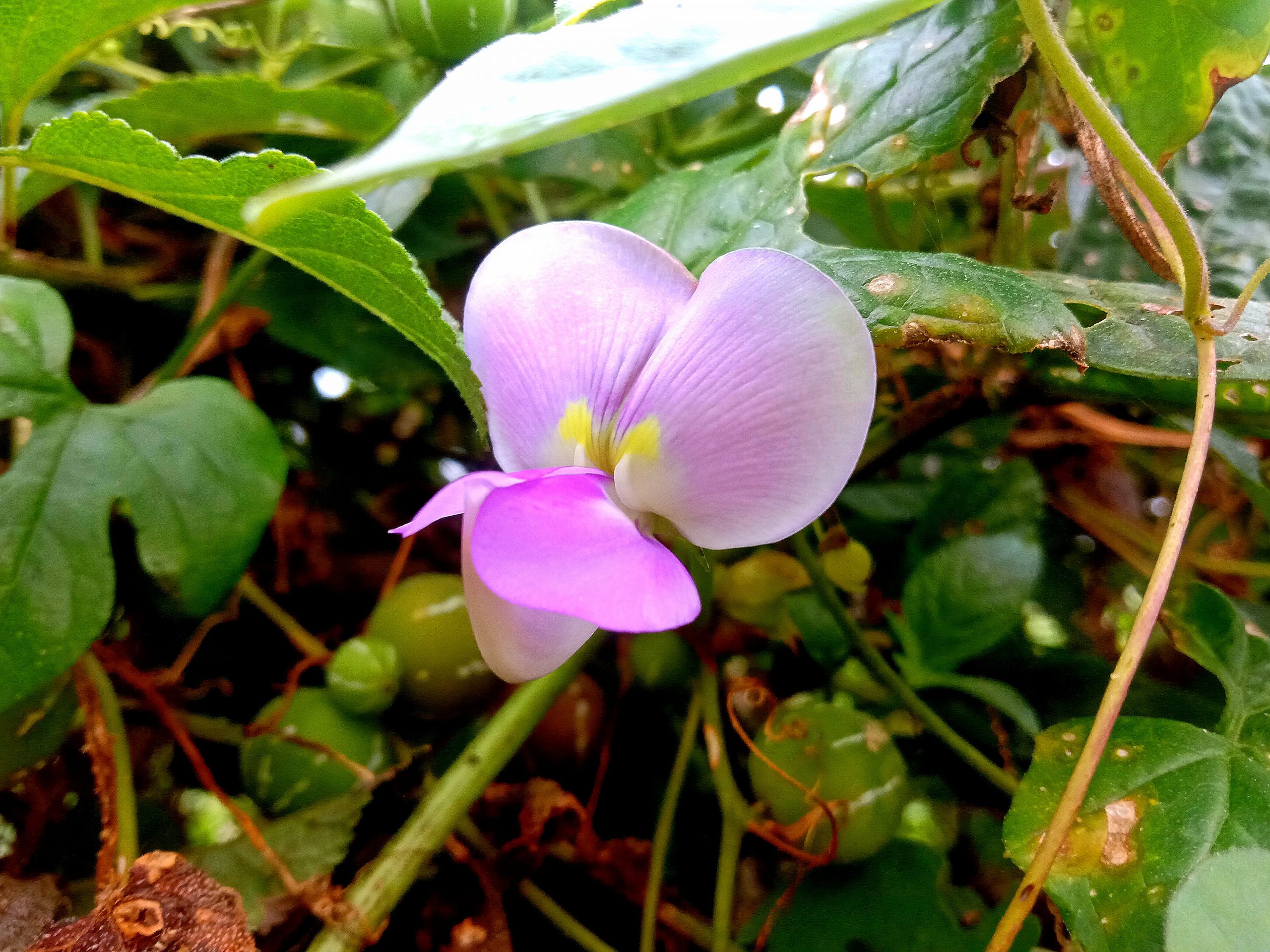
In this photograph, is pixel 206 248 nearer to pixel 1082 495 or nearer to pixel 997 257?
pixel 997 257

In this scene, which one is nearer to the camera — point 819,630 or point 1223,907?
point 1223,907

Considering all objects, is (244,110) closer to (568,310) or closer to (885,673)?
(568,310)

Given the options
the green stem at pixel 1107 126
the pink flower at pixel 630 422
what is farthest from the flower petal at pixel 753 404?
the green stem at pixel 1107 126

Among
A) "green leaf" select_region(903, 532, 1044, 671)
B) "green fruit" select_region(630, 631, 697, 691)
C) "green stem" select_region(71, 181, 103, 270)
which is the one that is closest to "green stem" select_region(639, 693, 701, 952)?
"green fruit" select_region(630, 631, 697, 691)

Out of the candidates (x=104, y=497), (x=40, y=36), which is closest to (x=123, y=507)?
(x=104, y=497)

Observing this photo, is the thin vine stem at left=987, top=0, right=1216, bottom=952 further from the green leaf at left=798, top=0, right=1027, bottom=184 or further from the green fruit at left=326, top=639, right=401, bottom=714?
the green fruit at left=326, top=639, right=401, bottom=714

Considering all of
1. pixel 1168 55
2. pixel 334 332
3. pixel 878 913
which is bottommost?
pixel 878 913
